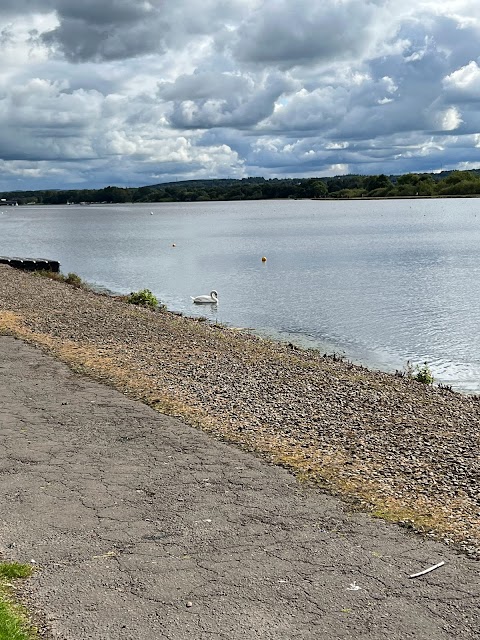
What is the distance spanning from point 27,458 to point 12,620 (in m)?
3.67

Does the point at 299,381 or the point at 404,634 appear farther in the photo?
the point at 299,381

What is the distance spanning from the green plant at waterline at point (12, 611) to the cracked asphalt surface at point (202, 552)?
0.13 meters

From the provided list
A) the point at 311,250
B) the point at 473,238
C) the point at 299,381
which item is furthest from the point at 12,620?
→ the point at 473,238

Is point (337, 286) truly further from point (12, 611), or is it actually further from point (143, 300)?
point (12, 611)

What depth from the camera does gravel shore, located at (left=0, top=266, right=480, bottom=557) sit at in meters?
7.57

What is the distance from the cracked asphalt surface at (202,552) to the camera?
509cm

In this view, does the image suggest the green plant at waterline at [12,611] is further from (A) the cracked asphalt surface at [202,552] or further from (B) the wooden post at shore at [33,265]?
(B) the wooden post at shore at [33,265]

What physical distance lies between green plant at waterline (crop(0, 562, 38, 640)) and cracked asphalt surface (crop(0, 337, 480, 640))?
0.13 metres

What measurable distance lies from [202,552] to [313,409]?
499 cm

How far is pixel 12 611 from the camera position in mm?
5039

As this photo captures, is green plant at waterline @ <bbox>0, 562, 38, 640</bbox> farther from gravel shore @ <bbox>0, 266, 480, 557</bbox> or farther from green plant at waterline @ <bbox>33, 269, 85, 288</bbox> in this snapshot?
green plant at waterline @ <bbox>33, 269, 85, 288</bbox>

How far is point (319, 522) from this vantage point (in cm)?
677

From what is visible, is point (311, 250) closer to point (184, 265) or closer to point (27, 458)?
point (184, 265)

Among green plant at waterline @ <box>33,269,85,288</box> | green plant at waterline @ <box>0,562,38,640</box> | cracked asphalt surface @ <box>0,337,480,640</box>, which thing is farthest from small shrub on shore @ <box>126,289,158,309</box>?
green plant at waterline @ <box>0,562,38,640</box>
